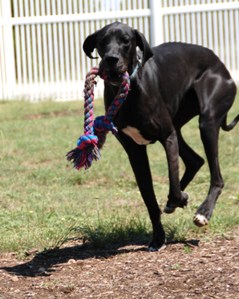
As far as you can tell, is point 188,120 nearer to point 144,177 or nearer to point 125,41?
point 144,177

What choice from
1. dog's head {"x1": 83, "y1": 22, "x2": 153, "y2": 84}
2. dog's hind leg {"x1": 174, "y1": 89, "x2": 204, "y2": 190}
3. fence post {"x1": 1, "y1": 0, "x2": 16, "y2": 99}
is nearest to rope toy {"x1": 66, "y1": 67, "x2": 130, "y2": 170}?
dog's head {"x1": 83, "y1": 22, "x2": 153, "y2": 84}

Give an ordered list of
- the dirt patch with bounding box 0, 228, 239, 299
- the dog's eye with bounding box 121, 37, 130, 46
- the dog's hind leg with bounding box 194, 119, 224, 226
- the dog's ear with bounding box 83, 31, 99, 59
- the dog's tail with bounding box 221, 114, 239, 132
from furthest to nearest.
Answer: the dog's tail with bounding box 221, 114, 239, 132
the dog's hind leg with bounding box 194, 119, 224, 226
the dog's ear with bounding box 83, 31, 99, 59
the dog's eye with bounding box 121, 37, 130, 46
the dirt patch with bounding box 0, 228, 239, 299

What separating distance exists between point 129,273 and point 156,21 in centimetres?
1041

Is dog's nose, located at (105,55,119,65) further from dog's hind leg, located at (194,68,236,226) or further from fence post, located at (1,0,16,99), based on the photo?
fence post, located at (1,0,16,99)

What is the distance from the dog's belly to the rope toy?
0.10 m

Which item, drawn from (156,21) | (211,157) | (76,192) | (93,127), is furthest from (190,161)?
Answer: (156,21)

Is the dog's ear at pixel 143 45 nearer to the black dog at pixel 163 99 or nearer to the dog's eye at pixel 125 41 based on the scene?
the black dog at pixel 163 99

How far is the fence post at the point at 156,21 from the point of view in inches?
605

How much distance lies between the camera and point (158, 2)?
1538 centimetres

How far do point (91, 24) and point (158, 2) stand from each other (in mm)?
1302

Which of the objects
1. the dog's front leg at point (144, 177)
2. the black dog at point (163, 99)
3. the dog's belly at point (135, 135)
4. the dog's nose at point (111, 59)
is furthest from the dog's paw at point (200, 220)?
the dog's nose at point (111, 59)

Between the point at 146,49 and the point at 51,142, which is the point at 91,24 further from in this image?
the point at 146,49

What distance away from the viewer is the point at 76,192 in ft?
28.3

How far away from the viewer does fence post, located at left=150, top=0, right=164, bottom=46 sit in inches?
605
